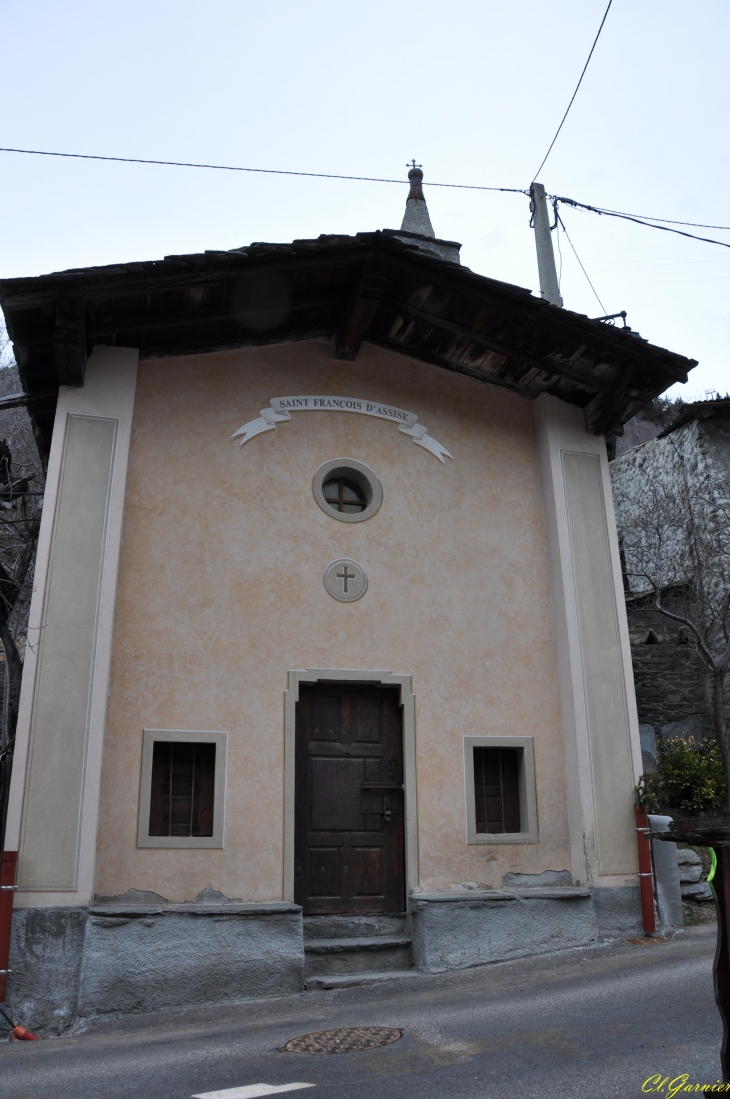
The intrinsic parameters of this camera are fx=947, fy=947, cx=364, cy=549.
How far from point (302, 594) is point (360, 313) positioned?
100.0 inches

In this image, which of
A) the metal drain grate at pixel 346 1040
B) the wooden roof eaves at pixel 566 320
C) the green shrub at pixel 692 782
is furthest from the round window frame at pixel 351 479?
the metal drain grate at pixel 346 1040

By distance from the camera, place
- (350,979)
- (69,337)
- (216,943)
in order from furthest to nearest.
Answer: (69,337) → (350,979) → (216,943)

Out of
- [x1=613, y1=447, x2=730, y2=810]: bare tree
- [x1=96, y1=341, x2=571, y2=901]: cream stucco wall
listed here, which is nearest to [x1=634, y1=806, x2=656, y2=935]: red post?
[x1=96, y1=341, x2=571, y2=901]: cream stucco wall

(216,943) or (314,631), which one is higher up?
(314,631)

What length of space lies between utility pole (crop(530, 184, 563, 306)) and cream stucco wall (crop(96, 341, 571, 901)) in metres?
5.43

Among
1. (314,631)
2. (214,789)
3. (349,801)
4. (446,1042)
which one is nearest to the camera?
(446,1042)

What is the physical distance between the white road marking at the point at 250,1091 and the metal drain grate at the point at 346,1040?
28.7 inches

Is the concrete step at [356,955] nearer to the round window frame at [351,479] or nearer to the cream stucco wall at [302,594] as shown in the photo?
the cream stucco wall at [302,594]

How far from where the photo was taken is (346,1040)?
5.49m

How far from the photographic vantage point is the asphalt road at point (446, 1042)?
4.52 m

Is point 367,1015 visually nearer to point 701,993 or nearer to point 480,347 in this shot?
point 701,993

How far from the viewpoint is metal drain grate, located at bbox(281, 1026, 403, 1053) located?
17.4 ft

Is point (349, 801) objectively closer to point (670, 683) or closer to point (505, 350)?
point (505, 350)

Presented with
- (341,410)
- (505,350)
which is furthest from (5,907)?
(505,350)
